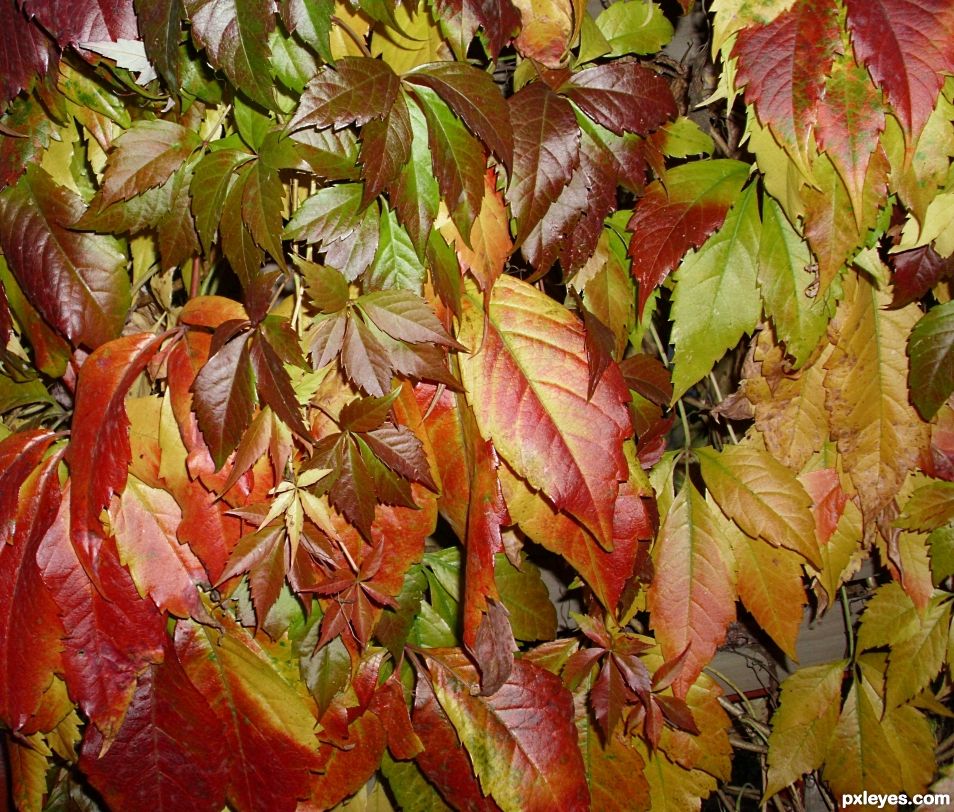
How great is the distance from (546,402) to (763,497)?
0.29 metres

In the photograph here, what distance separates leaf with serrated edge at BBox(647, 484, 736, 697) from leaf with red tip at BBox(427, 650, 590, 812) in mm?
121

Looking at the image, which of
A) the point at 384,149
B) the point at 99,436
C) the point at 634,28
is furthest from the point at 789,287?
the point at 99,436

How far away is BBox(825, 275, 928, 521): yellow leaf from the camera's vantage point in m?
0.77

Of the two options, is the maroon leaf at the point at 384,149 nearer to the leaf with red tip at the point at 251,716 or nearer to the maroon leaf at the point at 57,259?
the maroon leaf at the point at 57,259

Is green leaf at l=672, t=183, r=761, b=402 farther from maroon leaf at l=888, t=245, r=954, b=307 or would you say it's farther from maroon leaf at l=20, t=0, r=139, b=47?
maroon leaf at l=20, t=0, r=139, b=47

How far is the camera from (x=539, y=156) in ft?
1.93

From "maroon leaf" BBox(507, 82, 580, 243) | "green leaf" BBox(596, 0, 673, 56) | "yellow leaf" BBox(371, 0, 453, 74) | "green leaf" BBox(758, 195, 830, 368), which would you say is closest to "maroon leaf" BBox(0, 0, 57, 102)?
"yellow leaf" BBox(371, 0, 453, 74)

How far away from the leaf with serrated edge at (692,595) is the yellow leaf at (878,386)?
17cm

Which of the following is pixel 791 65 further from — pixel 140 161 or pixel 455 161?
pixel 140 161

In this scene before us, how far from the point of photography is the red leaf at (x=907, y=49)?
0.58 meters

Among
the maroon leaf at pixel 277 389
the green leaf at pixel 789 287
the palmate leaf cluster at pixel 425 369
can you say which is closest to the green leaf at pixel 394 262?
the palmate leaf cluster at pixel 425 369

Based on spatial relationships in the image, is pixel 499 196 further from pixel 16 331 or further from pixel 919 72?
pixel 16 331

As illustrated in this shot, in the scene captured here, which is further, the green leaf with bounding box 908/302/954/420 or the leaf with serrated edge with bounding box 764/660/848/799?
the leaf with serrated edge with bounding box 764/660/848/799

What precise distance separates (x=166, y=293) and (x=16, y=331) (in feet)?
0.48
